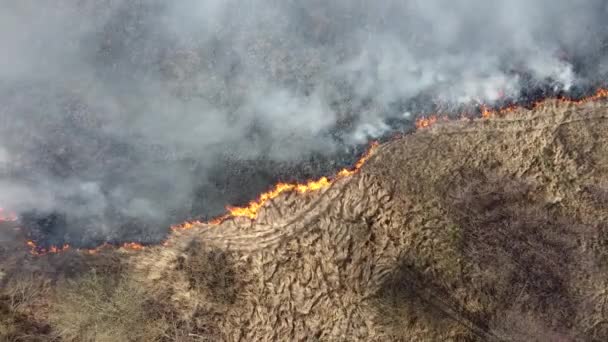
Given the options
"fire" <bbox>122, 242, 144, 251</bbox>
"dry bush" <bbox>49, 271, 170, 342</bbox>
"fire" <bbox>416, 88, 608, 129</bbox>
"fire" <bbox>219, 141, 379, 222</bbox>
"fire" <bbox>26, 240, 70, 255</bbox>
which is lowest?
"dry bush" <bbox>49, 271, 170, 342</bbox>

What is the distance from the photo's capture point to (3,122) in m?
10.5

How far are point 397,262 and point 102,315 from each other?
6236mm

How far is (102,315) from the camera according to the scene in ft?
32.9

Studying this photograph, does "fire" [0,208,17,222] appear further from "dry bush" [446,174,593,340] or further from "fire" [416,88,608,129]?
"dry bush" [446,174,593,340]

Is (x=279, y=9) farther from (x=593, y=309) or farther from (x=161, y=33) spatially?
(x=593, y=309)

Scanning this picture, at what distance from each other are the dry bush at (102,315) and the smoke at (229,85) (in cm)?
112

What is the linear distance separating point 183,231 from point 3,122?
4.65 m

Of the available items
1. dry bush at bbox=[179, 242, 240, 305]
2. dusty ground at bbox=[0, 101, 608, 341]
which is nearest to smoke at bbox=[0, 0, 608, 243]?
dusty ground at bbox=[0, 101, 608, 341]

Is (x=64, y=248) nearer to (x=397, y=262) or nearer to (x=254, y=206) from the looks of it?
(x=254, y=206)

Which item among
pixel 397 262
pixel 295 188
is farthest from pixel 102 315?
pixel 397 262

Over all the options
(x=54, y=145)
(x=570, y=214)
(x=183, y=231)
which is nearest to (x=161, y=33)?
(x=54, y=145)

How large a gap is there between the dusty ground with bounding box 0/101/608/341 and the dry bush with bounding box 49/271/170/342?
3cm

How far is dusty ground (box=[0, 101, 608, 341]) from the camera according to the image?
9.61 meters

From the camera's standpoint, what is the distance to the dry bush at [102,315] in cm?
997
